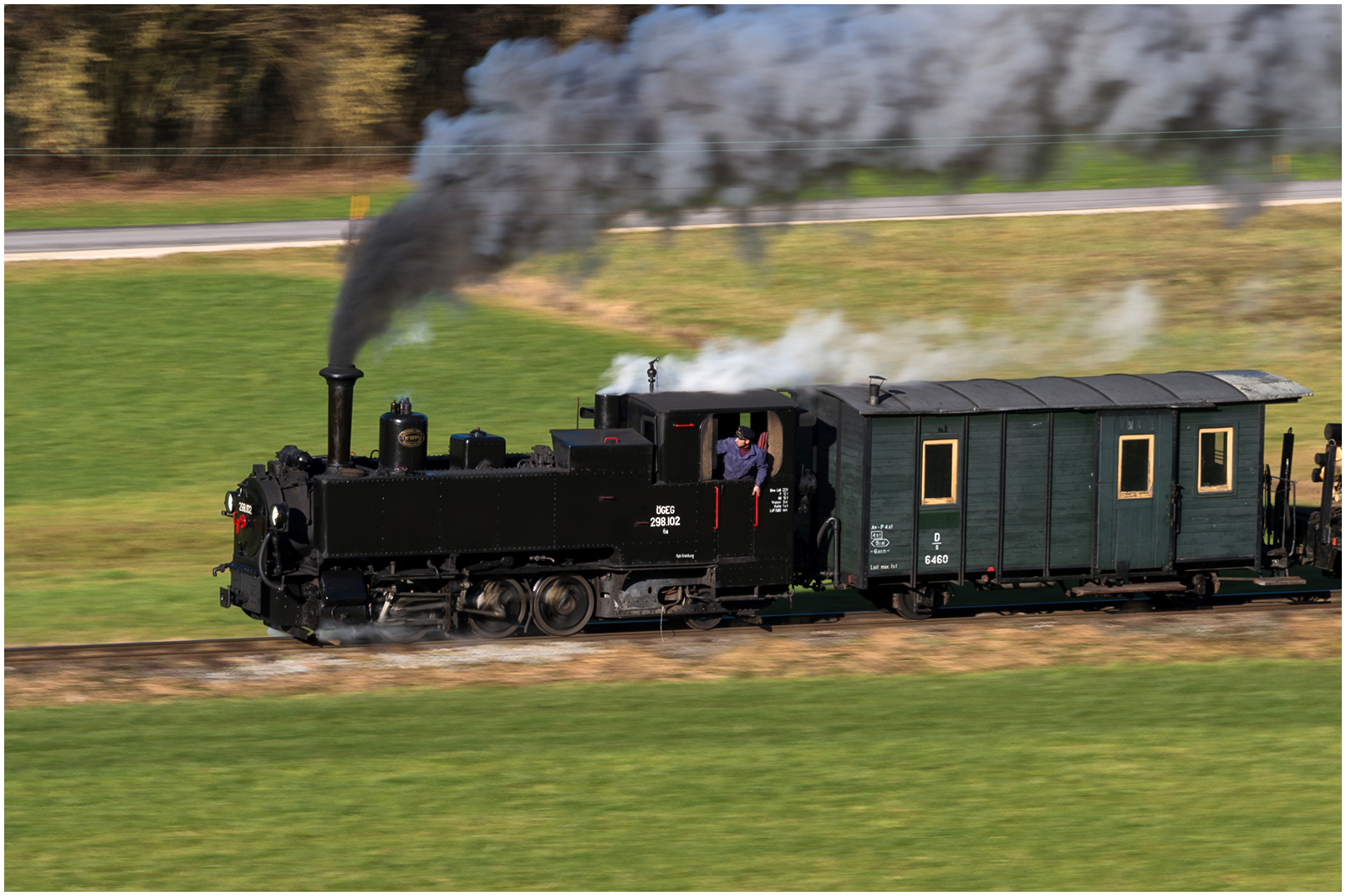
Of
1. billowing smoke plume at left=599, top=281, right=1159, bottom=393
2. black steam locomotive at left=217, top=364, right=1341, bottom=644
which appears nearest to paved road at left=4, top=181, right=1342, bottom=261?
billowing smoke plume at left=599, top=281, right=1159, bottom=393

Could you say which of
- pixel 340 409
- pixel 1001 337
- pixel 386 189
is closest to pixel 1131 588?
pixel 340 409

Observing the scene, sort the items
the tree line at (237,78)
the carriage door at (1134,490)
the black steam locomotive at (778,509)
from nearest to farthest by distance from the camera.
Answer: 1. the black steam locomotive at (778,509)
2. the carriage door at (1134,490)
3. the tree line at (237,78)

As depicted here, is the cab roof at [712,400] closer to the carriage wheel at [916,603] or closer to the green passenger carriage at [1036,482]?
the green passenger carriage at [1036,482]

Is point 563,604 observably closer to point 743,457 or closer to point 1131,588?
point 743,457

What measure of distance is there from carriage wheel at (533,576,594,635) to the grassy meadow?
8.28m

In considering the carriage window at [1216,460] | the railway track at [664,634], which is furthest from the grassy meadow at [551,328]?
the carriage window at [1216,460]

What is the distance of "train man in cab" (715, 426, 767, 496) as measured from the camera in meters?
21.0

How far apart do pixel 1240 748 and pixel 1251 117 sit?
13.5 metres

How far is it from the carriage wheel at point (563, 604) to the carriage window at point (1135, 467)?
6.73 meters

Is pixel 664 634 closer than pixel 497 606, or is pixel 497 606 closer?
pixel 497 606

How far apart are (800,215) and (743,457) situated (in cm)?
2851

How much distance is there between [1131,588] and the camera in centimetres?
2262

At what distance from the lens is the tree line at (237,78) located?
4866cm

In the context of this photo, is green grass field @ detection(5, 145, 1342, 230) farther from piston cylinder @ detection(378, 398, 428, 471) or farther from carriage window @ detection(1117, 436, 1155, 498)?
piston cylinder @ detection(378, 398, 428, 471)
